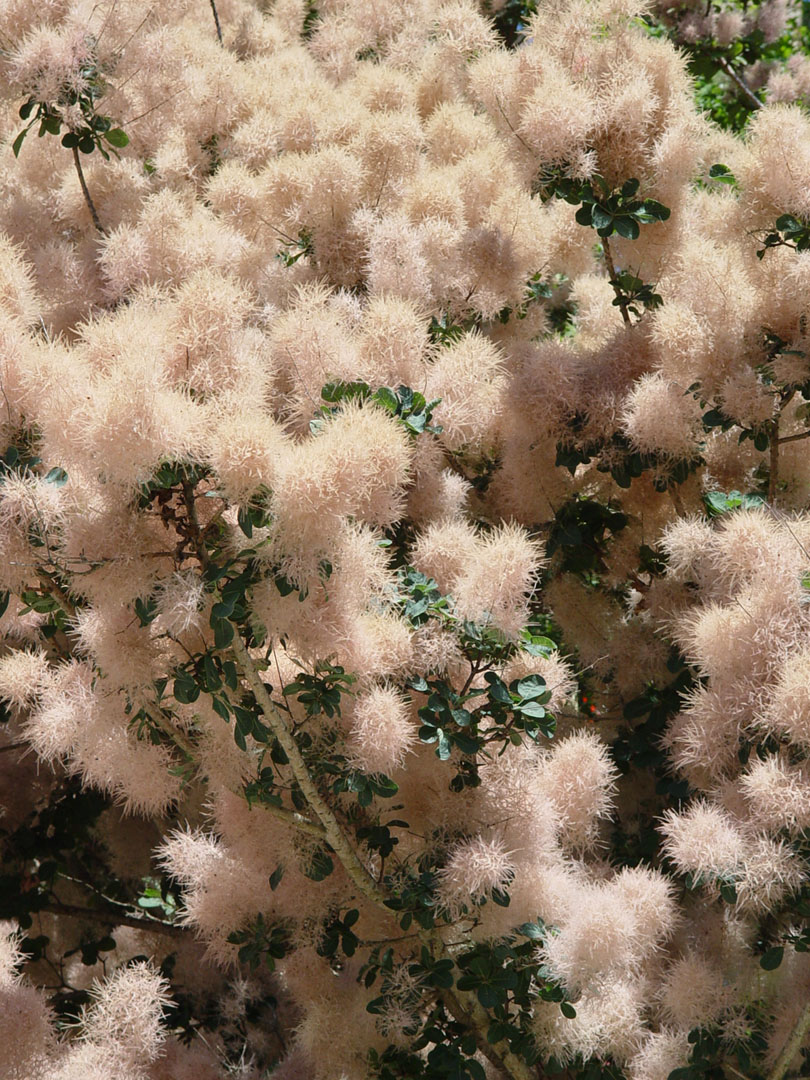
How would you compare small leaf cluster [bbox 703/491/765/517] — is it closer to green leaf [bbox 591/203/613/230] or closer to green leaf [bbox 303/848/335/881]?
green leaf [bbox 591/203/613/230]

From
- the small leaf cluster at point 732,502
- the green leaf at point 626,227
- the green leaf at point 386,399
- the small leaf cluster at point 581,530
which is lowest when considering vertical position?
the green leaf at point 386,399

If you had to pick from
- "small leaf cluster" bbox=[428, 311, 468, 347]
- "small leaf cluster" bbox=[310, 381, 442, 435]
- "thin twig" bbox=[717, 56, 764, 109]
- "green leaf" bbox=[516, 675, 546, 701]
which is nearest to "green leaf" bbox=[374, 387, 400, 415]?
"small leaf cluster" bbox=[310, 381, 442, 435]

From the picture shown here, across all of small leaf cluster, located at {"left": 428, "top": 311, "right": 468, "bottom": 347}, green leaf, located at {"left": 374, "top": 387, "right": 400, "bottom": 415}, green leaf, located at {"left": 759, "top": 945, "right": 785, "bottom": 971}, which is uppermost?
small leaf cluster, located at {"left": 428, "top": 311, "right": 468, "bottom": 347}

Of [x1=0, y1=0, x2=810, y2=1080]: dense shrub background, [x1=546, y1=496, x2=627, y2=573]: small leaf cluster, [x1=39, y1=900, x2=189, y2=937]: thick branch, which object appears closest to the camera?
[x1=0, y1=0, x2=810, y2=1080]: dense shrub background

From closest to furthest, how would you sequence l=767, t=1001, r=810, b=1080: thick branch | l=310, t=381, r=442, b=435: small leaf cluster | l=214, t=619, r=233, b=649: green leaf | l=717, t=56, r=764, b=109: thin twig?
1. l=214, t=619, r=233, b=649: green leaf
2. l=310, t=381, r=442, b=435: small leaf cluster
3. l=767, t=1001, r=810, b=1080: thick branch
4. l=717, t=56, r=764, b=109: thin twig

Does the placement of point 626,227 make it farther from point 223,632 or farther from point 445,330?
point 223,632

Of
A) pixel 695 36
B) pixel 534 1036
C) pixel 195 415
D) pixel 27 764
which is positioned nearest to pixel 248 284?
pixel 195 415

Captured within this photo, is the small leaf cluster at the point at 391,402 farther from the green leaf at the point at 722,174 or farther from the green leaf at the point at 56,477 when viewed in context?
the green leaf at the point at 722,174

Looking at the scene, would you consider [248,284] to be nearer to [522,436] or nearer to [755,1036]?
[522,436]

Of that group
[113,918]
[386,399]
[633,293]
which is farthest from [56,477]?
[113,918]

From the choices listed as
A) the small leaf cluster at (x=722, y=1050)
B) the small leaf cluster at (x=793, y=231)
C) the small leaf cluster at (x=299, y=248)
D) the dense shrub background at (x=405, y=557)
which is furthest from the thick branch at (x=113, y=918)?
the small leaf cluster at (x=793, y=231)
